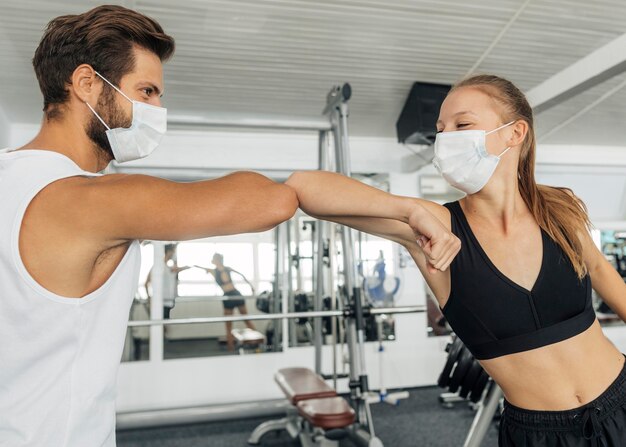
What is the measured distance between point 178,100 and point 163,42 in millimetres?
3515

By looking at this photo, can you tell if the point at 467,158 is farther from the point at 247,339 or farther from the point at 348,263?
the point at 247,339

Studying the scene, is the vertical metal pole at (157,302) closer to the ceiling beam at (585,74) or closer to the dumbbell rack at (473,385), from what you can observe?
the dumbbell rack at (473,385)

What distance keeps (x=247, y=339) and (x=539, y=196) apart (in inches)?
155

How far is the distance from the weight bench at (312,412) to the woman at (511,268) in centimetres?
146

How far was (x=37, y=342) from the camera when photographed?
82cm

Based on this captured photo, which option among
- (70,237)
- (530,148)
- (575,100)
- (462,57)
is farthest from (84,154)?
(575,100)

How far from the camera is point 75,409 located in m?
0.85

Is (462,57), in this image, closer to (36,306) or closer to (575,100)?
(575,100)

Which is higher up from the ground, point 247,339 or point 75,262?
point 75,262

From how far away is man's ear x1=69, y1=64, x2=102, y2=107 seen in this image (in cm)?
99

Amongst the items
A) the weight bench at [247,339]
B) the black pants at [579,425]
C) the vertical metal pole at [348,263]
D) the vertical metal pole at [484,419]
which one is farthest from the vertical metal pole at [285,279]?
the black pants at [579,425]

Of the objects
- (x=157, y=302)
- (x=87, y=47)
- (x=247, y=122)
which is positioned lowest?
(x=157, y=302)

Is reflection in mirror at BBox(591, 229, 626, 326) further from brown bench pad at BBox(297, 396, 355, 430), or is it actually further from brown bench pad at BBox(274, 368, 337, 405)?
brown bench pad at BBox(297, 396, 355, 430)

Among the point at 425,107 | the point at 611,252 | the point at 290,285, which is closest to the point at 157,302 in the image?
the point at 290,285
